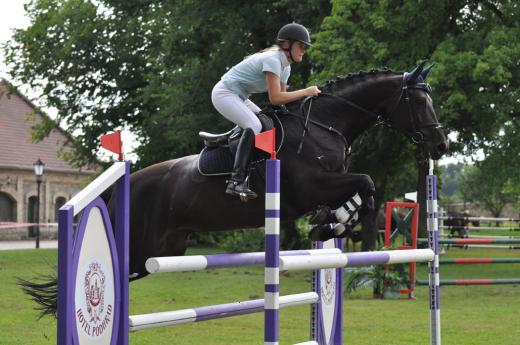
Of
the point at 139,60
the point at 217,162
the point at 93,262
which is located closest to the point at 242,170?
the point at 217,162

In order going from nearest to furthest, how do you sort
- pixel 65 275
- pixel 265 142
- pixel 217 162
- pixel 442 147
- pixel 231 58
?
pixel 65 275 < pixel 265 142 < pixel 217 162 < pixel 442 147 < pixel 231 58

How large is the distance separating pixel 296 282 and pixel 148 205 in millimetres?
11431

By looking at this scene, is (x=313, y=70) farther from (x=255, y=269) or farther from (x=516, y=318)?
(x=516, y=318)

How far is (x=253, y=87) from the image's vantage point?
617 centimetres

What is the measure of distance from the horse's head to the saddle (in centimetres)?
92

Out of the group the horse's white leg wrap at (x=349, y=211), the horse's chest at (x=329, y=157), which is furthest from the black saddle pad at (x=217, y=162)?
the horse's white leg wrap at (x=349, y=211)

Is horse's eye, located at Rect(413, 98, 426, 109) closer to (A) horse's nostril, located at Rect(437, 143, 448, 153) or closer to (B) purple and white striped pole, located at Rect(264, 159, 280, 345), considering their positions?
(A) horse's nostril, located at Rect(437, 143, 448, 153)

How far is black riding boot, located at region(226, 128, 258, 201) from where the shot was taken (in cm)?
576

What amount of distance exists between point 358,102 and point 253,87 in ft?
2.68

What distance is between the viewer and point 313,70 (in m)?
23.8

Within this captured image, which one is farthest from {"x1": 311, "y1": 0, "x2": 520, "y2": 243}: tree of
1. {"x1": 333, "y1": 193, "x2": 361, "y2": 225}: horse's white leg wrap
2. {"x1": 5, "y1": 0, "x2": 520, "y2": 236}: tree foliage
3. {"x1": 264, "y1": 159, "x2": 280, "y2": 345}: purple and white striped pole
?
{"x1": 264, "y1": 159, "x2": 280, "y2": 345}: purple and white striped pole

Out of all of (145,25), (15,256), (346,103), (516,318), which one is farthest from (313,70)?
(346,103)

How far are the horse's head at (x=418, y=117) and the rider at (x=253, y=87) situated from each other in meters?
0.67

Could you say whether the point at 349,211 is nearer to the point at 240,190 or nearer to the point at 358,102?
the point at 240,190
